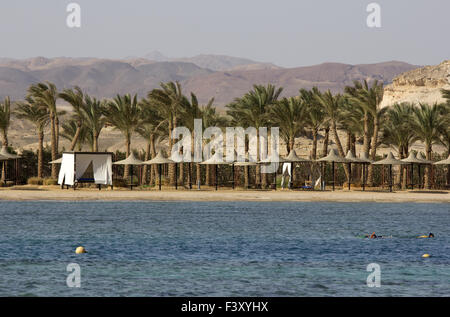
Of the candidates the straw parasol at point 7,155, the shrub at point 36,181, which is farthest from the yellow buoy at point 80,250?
the shrub at point 36,181

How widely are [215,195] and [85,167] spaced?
1079 cm

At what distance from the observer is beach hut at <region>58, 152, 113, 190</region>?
2249 inches

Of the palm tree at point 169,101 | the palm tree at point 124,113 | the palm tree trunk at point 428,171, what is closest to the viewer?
the palm tree at point 169,101

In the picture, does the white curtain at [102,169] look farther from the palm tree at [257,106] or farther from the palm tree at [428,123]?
the palm tree at [428,123]

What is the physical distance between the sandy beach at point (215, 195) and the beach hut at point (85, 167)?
32.3 inches

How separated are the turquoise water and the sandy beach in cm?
719

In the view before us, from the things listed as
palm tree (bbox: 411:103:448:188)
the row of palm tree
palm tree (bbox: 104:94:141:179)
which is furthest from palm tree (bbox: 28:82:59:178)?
palm tree (bbox: 411:103:448:188)

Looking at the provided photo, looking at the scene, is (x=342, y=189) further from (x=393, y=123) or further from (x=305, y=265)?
(x=305, y=265)

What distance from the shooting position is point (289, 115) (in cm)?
6266

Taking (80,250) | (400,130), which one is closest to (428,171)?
(400,130)

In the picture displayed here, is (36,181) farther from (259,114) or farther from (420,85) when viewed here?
(420,85)

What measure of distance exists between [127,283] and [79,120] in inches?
1823

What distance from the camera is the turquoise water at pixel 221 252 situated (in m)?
19.3
